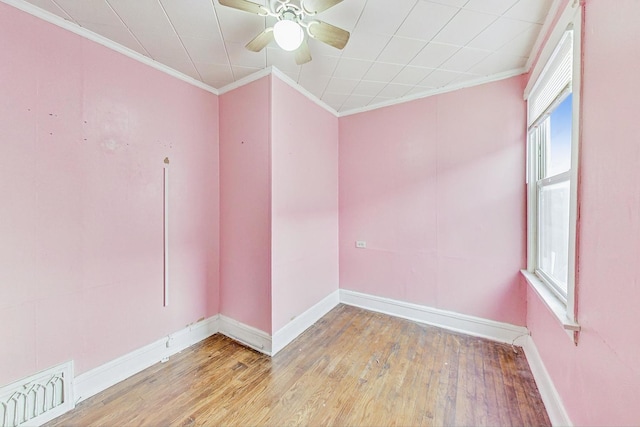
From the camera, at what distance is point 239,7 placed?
1.37 meters

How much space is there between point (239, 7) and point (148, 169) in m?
1.51

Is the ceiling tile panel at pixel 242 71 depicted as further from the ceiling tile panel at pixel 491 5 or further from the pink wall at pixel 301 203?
the ceiling tile panel at pixel 491 5

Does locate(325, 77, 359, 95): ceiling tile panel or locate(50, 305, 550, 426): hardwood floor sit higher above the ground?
locate(325, 77, 359, 95): ceiling tile panel

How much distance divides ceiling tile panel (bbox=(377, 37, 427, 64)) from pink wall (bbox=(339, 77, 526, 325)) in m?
0.81

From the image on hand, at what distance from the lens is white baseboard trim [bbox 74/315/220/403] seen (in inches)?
67.8

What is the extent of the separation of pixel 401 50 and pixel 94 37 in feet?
7.80

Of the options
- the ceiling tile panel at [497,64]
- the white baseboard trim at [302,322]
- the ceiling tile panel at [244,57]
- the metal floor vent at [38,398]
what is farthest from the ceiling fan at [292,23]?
the metal floor vent at [38,398]

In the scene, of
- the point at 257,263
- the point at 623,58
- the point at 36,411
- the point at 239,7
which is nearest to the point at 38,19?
the point at 239,7

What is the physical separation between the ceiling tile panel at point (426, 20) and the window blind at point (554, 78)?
0.70 meters

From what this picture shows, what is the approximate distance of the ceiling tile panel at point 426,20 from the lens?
Result: 1.55 meters

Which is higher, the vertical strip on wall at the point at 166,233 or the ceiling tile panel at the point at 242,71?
the ceiling tile panel at the point at 242,71

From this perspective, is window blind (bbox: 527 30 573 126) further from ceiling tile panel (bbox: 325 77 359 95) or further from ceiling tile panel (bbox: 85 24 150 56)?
ceiling tile panel (bbox: 85 24 150 56)

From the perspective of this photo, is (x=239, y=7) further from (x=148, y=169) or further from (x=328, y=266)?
(x=328, y=266)

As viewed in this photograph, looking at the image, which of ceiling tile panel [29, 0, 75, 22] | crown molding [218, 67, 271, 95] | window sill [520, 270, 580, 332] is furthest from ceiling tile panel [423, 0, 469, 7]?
ceiling tile panel [29, 0, 75, 22]
